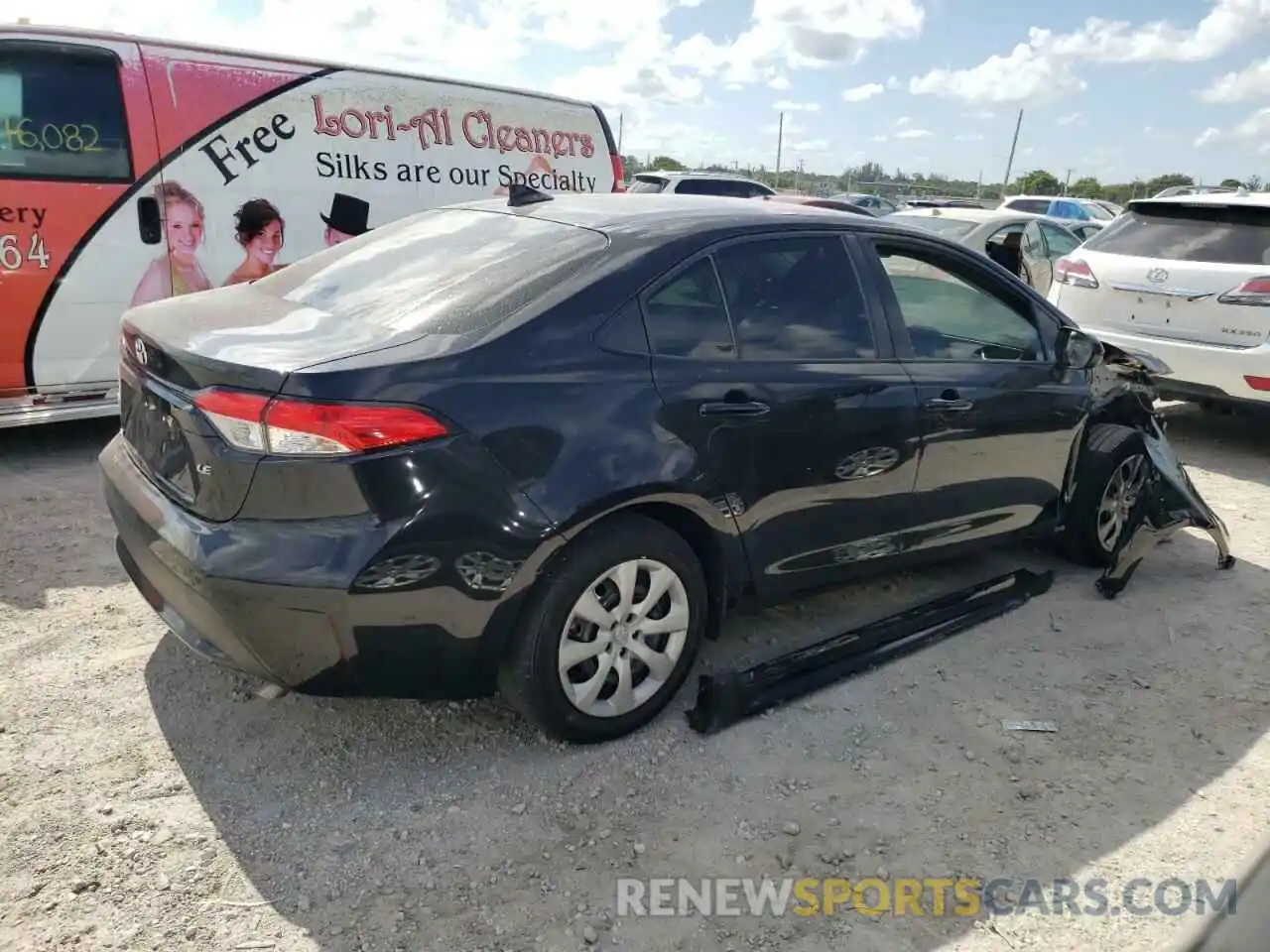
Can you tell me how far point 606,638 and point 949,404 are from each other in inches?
65.3

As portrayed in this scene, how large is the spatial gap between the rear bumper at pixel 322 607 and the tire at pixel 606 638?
0.09m

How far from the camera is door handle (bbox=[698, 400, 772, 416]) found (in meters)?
2.97

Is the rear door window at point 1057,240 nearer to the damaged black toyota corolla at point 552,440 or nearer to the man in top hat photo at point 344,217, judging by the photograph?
the man in top hat photo at point 344,217

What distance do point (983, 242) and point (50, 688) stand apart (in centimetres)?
911

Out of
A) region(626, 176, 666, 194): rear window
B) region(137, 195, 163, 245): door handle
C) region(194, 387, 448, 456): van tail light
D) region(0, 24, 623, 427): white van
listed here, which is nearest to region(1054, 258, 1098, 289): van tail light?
region(0, 24, 623, 427): white van

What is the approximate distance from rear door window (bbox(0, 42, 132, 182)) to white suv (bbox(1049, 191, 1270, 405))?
6.38 meters

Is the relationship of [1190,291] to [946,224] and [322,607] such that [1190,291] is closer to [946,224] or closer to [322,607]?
[946,224]

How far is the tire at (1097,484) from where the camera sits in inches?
177

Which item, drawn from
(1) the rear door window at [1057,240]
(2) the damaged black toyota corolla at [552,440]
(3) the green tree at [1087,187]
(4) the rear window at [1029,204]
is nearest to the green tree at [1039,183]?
(3) the green tree at [1087,187]

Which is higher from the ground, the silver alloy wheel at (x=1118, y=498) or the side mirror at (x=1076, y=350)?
→ the side mirror at (x=1076, y=350)

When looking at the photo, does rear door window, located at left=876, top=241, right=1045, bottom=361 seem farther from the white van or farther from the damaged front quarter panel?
the white van

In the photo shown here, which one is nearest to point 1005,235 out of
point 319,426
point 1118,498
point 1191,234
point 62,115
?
point 1191,234

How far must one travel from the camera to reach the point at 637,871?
2.52m

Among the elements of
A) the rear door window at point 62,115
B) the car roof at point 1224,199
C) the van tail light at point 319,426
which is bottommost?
the car roof at point 1224,199
